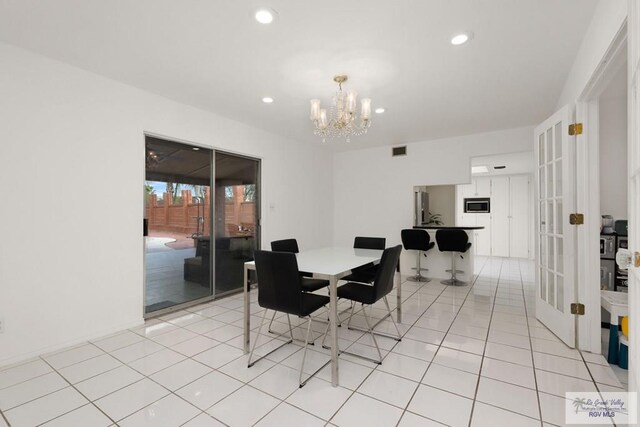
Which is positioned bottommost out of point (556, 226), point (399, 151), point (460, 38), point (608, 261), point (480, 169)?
point (608, 261)

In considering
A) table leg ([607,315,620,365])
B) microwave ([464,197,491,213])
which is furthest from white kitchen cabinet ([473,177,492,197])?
table leg ([607,315,620,365])

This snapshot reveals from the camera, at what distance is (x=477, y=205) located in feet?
26.7

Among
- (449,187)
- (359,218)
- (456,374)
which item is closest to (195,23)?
(456,374)

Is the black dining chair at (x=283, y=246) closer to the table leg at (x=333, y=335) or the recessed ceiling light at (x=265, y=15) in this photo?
the table leg at (x=333, y=335)

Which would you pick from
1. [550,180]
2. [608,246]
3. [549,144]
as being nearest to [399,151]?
[549,144]

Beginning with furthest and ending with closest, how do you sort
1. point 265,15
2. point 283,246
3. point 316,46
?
point 283,246 < point 316,46 < point 265,15

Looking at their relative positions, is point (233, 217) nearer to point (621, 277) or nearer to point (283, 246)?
point (283, 246)

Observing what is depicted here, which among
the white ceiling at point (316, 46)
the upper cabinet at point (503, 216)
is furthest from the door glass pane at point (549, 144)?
the upper cabinet at point (503, 216)

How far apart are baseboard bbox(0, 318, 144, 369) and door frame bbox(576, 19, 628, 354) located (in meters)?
4.39

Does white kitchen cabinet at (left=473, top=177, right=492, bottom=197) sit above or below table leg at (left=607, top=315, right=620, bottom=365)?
above

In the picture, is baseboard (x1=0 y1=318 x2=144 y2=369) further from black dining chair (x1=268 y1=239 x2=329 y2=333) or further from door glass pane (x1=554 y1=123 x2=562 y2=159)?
door glass pane (x1=554 y1=123 x2=562 y2=159)

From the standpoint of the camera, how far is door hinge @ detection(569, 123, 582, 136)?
2.53 meters

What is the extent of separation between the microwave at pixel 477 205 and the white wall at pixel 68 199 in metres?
7.63

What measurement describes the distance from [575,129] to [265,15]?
2793mm
